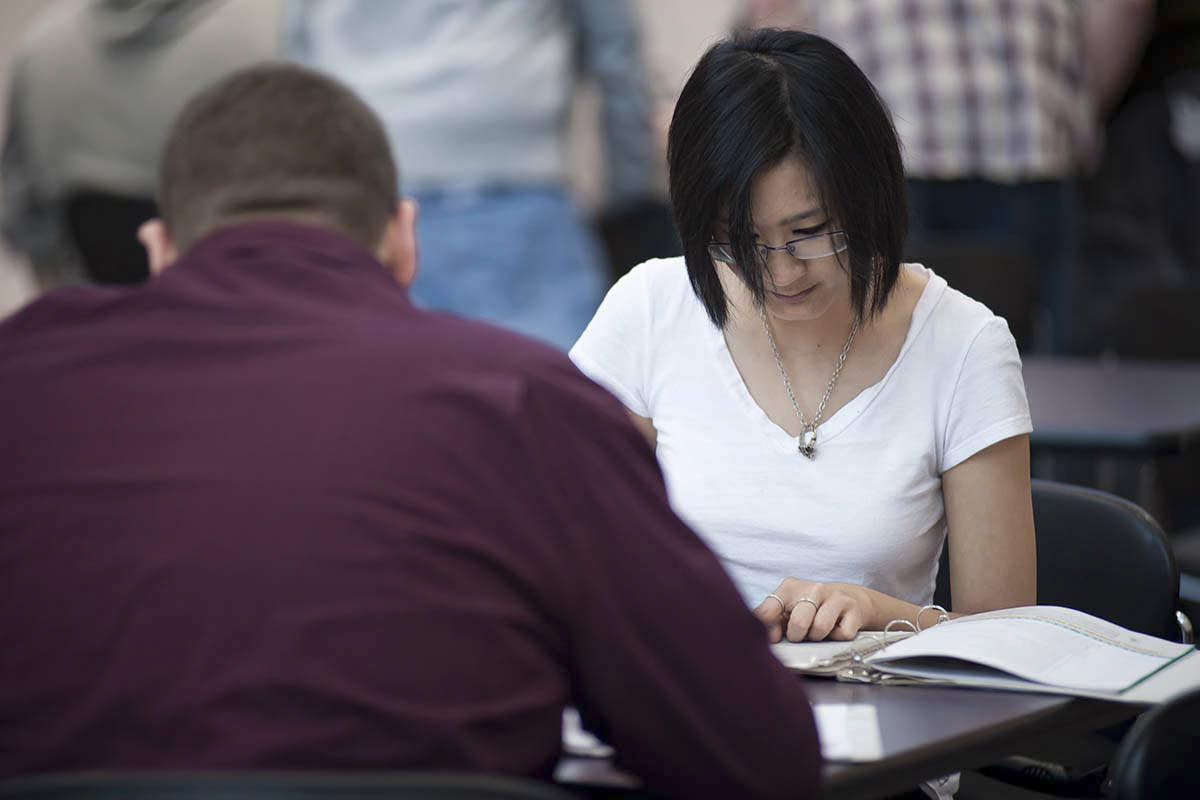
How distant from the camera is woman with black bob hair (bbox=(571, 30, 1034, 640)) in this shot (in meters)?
1.82

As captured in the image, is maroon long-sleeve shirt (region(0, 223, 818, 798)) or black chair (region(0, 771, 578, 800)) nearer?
black chair (region(0, 771, 578, 800))

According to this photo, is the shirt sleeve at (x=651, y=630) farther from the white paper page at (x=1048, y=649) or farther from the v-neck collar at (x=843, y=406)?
the v-neck collar at (x=843, y=406)

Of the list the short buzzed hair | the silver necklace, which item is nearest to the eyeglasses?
the silver necklace

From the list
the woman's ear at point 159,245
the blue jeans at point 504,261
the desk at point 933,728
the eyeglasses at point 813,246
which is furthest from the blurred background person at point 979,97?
the woman's ear at point 159,245

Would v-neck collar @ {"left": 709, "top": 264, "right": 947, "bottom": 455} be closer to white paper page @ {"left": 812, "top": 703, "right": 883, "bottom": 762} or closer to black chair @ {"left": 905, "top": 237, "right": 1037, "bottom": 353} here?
white paper page @ {"left": 812, "top": 703, "right": 883, "bottom": 762}

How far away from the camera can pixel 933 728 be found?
52.4 inches

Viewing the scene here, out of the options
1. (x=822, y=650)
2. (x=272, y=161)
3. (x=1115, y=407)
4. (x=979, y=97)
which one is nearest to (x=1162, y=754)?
(x=822, y=650)

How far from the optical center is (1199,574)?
2951mm

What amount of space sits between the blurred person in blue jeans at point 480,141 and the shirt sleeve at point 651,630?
2485 millimetres

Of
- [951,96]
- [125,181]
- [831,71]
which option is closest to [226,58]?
[125,181]

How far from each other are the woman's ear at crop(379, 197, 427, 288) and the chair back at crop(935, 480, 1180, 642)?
3.21 feet

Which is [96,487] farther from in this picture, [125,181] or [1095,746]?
[125,181]

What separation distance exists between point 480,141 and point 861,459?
2.04 m

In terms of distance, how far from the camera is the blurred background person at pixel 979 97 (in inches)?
172
